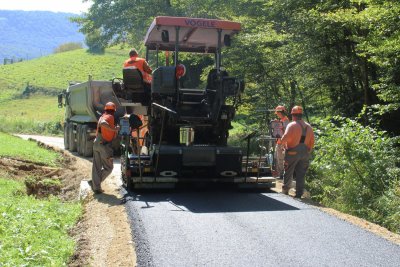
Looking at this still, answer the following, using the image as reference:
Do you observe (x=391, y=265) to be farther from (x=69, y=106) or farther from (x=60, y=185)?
(x=69, y=106)

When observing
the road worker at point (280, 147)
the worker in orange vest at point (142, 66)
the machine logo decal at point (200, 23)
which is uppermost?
the machine logo decal at point (200, 23)

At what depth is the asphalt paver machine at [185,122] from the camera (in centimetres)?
933

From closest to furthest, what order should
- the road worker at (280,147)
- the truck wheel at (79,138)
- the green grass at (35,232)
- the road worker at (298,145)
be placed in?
the green grass at (35,232) < the road worker at (298,145) < the road worker at (280,147) < the truck wheel at (79,138)

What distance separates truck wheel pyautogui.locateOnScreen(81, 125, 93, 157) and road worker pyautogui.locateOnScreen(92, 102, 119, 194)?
788 cm

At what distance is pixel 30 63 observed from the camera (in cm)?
8106

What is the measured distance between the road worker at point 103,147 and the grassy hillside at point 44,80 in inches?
1031

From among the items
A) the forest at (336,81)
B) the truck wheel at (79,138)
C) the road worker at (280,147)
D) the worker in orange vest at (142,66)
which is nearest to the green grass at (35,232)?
the worker in orange vest at (142,66)

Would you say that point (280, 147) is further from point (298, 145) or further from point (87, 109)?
point (87, 109)

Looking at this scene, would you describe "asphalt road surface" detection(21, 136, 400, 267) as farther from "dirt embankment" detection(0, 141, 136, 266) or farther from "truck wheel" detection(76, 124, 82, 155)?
"truck wheel" detection(76, 124, 82, 155)

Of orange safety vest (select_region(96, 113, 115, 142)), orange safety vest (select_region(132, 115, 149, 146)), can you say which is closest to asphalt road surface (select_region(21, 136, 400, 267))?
orange safety vest (select_region(96, 113, 115, 142))

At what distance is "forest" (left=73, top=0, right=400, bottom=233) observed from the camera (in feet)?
33.1

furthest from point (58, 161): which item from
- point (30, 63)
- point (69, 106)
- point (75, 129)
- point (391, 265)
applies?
point (30, 63)

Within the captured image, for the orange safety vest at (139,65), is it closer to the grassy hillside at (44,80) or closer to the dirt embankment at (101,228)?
the dirt embankment at (101,228)

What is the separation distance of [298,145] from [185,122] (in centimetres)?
199
